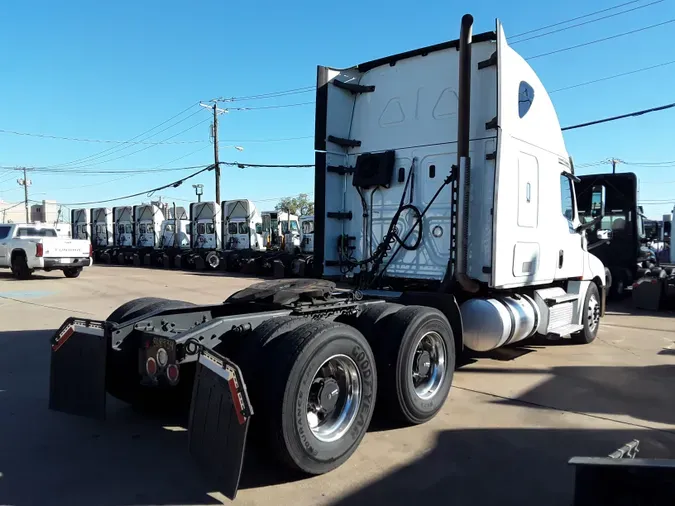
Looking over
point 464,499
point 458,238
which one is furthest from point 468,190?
point 464,499

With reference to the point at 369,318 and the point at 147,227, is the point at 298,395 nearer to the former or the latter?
the point at 369,318

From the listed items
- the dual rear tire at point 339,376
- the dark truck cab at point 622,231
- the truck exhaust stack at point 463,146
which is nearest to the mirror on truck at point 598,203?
the truck exhaust stack at point 463,146

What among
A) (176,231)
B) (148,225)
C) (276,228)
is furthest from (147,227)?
(276,228)

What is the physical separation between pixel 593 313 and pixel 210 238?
73.5 feet

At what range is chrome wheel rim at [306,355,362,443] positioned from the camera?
3795 millimetres

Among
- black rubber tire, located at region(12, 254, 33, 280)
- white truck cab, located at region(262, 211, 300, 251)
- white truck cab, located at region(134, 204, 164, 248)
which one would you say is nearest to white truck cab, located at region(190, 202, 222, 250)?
white truck cab, located at region(262, 211, 300, 251)

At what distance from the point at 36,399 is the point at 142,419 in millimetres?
1291

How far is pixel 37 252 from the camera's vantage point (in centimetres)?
1792

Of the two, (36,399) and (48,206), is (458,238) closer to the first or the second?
(36,399)

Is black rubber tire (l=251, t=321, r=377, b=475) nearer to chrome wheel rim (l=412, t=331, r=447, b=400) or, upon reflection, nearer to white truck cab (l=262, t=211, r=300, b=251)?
chrome wheel rim (l=412, t=331, r=447, b=400)

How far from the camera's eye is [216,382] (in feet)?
10.5

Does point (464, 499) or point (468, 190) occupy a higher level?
point (468, 190)

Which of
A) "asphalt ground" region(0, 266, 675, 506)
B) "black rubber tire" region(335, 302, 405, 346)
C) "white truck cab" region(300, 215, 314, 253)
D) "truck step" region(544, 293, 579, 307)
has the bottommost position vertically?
"asphalt ground" region(0, 266, 675, 506)

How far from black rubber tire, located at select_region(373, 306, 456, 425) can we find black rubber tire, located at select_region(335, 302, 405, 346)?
45 millimetres
